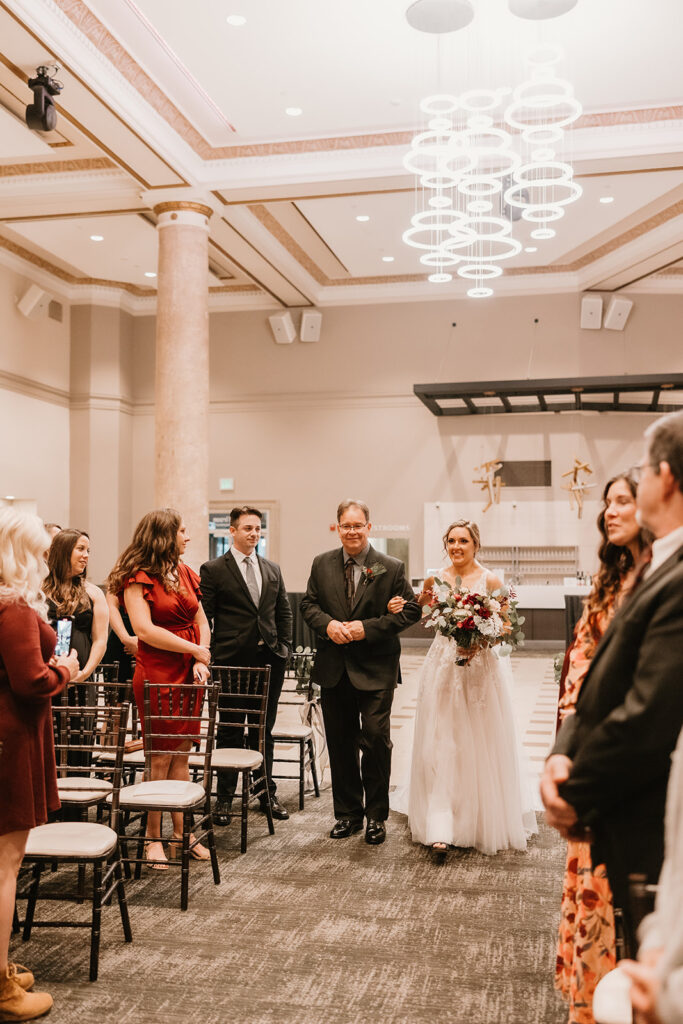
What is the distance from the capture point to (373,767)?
5457mm

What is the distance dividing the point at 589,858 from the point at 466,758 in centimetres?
249

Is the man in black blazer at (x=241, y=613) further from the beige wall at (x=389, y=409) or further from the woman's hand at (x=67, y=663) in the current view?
the beige wall at (x=389, y=409)

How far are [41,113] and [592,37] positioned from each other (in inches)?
196

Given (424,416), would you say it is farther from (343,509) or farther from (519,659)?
(343,509)

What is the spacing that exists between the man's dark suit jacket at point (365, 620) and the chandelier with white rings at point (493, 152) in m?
4.17

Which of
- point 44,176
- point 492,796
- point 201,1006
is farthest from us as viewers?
point 44,176

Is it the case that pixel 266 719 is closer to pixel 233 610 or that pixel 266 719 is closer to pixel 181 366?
pixel 233 610

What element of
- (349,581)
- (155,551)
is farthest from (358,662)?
(155,551)

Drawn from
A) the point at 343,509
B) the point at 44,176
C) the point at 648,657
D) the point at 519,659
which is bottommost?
the point at 519,659

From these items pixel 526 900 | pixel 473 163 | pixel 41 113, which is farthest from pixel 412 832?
pixel 41 113

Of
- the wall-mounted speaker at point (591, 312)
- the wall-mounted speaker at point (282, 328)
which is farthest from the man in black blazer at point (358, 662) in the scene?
the wall-mounted speaker at point (282, 328)

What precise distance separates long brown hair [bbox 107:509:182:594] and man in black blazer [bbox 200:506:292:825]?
0.93m

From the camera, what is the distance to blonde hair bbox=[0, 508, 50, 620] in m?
3.19

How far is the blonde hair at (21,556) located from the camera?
10.5ft
